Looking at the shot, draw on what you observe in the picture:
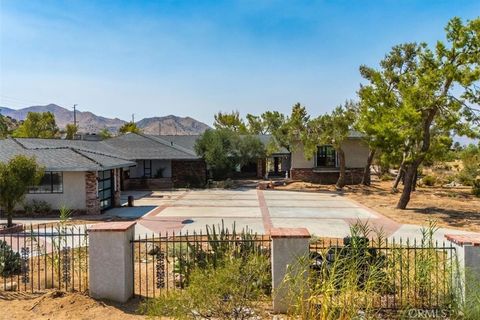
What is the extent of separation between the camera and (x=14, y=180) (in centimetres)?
1549

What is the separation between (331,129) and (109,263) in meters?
24.7

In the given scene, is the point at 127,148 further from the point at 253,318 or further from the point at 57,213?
the point at 253,318

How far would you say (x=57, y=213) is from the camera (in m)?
19.4

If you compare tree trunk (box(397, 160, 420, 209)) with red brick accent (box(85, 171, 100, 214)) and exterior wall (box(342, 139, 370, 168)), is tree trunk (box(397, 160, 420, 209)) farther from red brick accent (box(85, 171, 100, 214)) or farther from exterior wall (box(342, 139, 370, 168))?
red brick accent (box(85, 171, 100, 214))

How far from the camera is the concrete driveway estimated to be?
1587cm

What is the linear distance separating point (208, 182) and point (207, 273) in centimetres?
2798

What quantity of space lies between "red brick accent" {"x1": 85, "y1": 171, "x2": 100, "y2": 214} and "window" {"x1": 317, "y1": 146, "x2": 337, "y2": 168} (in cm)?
2098

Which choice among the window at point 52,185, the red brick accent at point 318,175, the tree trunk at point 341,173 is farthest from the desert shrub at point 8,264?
the red brick accent at point 318,175

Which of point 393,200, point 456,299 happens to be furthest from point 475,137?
point 456,299

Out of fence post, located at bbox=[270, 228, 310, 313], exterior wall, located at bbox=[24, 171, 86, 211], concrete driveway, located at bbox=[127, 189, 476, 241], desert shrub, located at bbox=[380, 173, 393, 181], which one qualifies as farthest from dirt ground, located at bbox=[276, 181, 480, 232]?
exterior wall, located at bbox=[24, 171, 86, 211]

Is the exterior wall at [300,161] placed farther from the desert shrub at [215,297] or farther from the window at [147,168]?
the desert shrub at [215,297]

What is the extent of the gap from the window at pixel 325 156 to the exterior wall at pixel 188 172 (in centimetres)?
989

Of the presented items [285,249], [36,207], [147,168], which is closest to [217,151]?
[147,168]

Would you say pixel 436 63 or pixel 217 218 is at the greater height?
pixel 436 63
